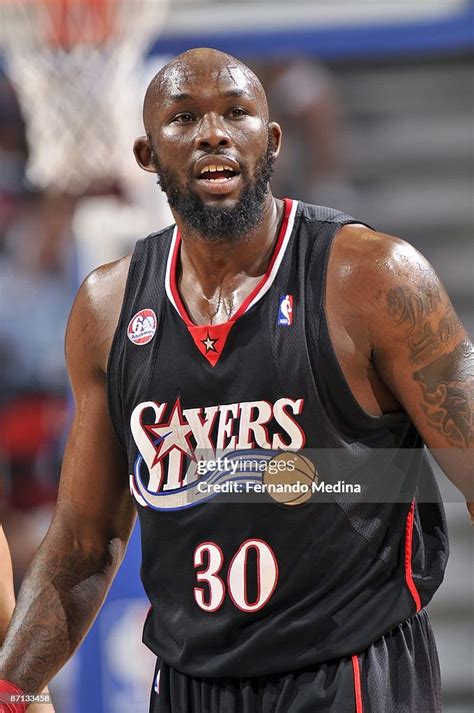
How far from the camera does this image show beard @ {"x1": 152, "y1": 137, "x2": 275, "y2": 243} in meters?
2.27

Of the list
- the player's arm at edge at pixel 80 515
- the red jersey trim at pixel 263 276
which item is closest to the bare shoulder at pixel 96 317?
the player's arm at edge at pixel 80 515

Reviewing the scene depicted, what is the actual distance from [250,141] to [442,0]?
3.28 metres

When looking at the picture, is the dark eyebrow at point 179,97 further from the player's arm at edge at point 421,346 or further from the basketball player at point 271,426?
the player's arm at edge at point 421,346

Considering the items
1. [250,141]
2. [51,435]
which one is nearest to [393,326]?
[250,141]

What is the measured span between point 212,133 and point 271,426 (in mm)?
533

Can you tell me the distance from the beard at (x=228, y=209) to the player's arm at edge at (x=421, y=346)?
0.75ft

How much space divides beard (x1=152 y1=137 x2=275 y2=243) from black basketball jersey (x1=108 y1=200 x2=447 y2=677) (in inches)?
3.6

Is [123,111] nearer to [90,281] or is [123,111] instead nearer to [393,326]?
[90,281]

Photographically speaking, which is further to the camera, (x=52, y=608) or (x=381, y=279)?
(x=52, y=608)

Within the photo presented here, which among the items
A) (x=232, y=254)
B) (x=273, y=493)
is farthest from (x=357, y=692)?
(x=232, y=254)

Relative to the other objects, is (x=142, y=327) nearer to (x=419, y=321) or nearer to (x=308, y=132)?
(x=419, y=321)

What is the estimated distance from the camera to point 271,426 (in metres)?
2.26

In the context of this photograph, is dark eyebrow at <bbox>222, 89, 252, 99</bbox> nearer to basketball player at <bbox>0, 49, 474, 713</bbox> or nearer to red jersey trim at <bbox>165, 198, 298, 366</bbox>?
basketball player at <bbox>0, 49, 474, 713</bbox>

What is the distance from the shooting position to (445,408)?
7.18 feet
